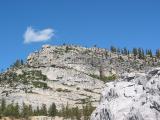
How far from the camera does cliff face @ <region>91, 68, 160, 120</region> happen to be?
198 feet

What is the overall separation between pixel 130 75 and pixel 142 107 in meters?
14.1

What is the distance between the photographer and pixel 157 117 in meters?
58.7

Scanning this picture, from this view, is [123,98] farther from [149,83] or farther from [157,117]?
[157,117]

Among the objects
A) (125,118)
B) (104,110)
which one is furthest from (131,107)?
(104,110)

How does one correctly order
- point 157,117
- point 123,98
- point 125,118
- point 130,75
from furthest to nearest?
point 130,75 → point 123,98 → point 125,118 → point 157,117

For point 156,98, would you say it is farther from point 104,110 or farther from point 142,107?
point 104,110

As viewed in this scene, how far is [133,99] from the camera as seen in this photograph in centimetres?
6550

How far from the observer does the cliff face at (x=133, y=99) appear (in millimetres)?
60219

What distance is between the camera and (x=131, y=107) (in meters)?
63.5

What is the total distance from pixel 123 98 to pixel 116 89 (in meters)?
3.77

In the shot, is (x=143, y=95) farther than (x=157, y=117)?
Yes

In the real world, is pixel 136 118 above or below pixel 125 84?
below

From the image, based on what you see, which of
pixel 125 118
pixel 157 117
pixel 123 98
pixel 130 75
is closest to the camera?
pixel 157 117

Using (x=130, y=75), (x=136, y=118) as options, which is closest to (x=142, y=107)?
(x=136, y=118)
